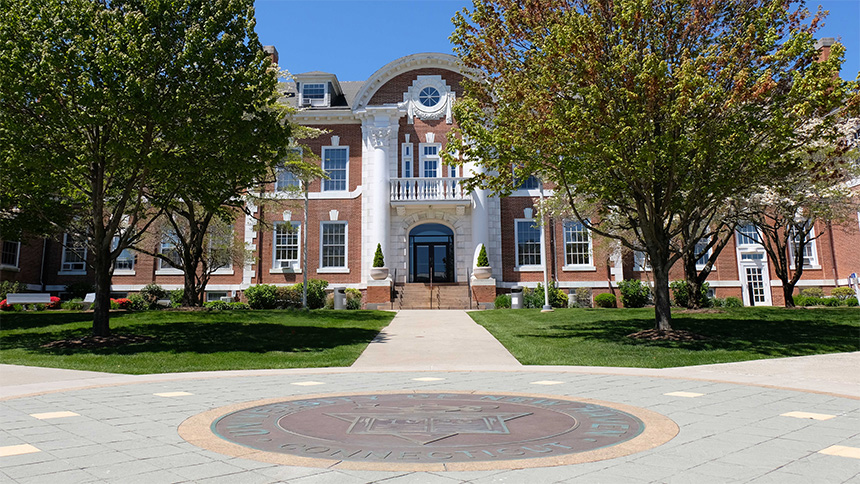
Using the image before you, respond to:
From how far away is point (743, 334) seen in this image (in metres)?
16.0

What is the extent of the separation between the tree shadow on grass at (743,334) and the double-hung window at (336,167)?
57.4ft

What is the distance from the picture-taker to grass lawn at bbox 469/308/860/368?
41.6 feet

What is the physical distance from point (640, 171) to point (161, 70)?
1161 centimetres

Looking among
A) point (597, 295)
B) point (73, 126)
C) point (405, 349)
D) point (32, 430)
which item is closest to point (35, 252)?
point (73, 126)

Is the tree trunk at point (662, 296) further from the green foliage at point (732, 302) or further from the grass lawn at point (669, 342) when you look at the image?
the green foliage at point (732, 302)

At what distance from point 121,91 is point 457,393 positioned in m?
10.6

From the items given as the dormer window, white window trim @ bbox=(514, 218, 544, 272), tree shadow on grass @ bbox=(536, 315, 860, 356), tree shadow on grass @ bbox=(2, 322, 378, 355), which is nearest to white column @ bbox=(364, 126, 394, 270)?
the dormer window

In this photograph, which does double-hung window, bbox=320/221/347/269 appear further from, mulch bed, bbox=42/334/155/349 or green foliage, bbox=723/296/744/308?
green foliage, bbox=723/296/744/308

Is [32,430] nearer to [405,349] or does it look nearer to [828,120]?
[405,349]

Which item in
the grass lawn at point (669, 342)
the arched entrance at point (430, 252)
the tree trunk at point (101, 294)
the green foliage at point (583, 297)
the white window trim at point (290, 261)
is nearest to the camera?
the grass lawn at point (669, 342)

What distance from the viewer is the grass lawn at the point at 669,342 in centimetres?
1269

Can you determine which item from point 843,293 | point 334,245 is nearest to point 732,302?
point 843,293

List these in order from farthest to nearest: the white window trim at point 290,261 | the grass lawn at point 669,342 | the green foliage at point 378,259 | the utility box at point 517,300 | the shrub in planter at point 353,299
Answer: the white window trim at point 290,261
the green foliage at point 378,259
the shrub in planter at point 353,299
the utility box at point 517,300
the grass lawn at point 669,342

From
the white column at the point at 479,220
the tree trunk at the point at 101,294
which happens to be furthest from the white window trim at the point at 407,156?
the tree trunk at the point at 101,294
